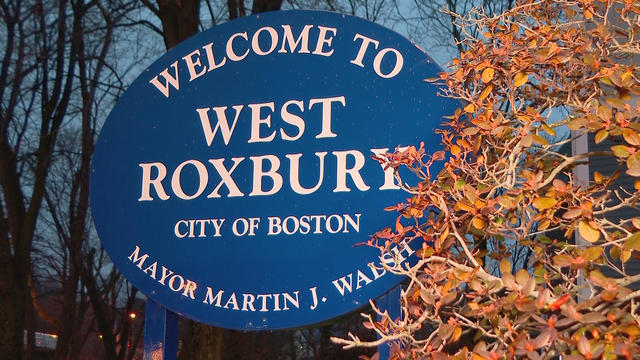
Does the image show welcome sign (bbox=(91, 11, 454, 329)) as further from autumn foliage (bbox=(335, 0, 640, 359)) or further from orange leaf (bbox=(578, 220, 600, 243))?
orange leaf (bbox=(578, 220, 600, 243))

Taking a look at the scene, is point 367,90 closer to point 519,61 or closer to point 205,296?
point 519,61

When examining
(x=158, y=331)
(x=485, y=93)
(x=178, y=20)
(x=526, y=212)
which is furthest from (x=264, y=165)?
(x=178, y=20)

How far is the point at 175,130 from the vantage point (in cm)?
341

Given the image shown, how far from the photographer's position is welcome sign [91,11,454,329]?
302cm

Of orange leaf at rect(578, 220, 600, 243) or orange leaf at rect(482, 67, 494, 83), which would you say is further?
orange leaf at rect(482, 67, 494, 83)

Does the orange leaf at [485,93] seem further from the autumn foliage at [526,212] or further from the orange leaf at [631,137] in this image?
the orange leaf at [631,137]

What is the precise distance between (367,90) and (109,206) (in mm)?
1165

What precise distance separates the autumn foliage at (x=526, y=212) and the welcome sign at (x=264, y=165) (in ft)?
0.65

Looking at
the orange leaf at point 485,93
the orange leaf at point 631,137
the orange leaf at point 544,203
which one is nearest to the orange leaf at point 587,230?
the orange leaf at point 544,203

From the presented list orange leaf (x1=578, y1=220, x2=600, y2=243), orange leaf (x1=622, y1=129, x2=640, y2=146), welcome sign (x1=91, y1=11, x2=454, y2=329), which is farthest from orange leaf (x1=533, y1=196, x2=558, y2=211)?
welcome sign (x1=91, y1=11, x2=454, y2=329)

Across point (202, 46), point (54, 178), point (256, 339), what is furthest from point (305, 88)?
point (54, 178)

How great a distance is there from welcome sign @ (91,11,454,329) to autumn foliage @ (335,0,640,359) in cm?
20

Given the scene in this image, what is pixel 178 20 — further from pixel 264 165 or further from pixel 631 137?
pixel 631 137

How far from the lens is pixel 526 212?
2.44 metres
